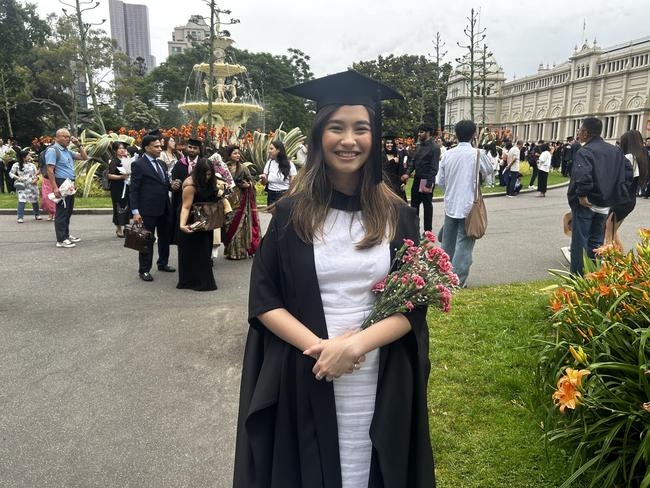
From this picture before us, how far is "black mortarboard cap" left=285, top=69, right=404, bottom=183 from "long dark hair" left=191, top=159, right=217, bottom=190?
4679mm

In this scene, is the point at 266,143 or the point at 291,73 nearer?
the point at 266,143

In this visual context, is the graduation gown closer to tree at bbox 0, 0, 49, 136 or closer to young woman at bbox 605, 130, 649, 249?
young woman at bbox 605, 130, 649, 249

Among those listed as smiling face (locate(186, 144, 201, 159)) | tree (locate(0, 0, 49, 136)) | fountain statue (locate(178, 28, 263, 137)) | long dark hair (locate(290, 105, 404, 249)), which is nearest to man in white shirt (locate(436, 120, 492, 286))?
smiling face (locate(186, 144, 201, 159))

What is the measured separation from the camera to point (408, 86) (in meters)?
51.9

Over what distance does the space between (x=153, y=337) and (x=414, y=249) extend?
3.77 m

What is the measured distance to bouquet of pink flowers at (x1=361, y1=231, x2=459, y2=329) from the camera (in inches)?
62.9

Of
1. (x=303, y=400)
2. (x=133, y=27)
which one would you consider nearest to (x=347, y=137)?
(x=303, y=400)

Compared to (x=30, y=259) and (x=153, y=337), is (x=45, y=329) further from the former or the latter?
(x=30, y=259)

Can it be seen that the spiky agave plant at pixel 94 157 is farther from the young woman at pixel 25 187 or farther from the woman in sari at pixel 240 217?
the woman in sari at pixel 240 217

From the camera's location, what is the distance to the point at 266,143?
16.3 m

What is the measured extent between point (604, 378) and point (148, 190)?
19.5ft

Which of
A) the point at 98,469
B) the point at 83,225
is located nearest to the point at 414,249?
the point at 98,469

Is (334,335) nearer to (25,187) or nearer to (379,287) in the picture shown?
(379,287)

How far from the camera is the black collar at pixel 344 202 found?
1.79 m
